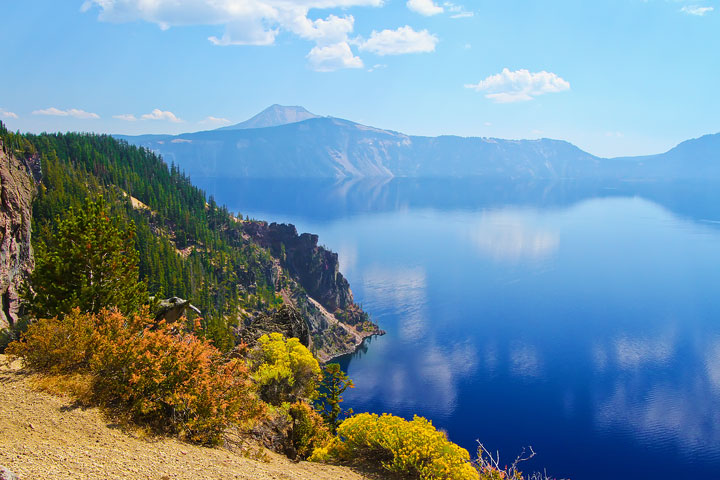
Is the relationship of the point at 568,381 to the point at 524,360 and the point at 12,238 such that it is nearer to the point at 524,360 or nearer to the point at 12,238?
the point at 524,360

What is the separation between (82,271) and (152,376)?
17.6 meters

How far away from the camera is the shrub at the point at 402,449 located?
26.6 m

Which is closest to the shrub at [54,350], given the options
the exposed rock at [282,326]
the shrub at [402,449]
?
the shrub at [402,449]

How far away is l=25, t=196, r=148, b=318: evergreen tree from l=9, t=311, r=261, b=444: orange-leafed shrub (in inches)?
312

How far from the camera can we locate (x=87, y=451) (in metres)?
21.0

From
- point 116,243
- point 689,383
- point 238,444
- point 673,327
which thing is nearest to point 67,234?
point 116,243

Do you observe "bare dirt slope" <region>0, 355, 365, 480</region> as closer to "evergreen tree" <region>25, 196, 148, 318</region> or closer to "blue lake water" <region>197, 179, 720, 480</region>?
"evergreen tree" <region>25, 196, 148, 318</region>

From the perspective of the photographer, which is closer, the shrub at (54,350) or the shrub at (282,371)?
the shrub at (54,350)

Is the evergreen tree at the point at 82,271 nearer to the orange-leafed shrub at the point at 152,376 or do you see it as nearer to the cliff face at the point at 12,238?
the orange-leafed shrub at the point at 152,376

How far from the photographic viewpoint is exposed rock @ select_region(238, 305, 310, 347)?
62594 mm

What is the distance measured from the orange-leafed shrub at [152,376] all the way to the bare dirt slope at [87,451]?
4.21 ft

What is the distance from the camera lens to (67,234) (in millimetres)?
37969

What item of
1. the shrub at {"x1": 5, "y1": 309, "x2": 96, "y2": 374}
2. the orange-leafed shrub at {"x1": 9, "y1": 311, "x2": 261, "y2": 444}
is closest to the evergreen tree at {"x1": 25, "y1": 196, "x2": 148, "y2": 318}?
the shrub at {"x1": 5, "y1": 309, "x2": 96, "y2": 374}

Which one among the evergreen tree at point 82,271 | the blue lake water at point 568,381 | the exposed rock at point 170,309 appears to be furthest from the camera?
the blue lake water at point 568,381
